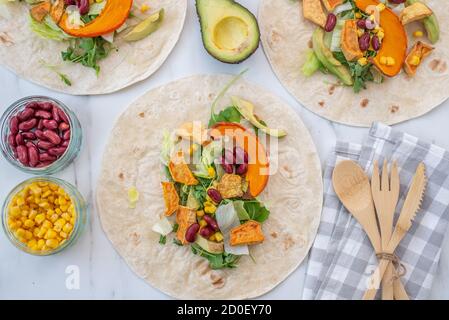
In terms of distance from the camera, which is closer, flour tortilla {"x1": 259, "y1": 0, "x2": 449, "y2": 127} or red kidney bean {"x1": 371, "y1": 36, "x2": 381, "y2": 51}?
red kidney bean {"x1": 371, "y1": 36, "x2": 381, "y2": 51}

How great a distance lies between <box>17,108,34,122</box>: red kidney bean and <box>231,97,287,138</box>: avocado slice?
3.42ft

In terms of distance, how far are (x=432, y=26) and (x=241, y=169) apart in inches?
49.4

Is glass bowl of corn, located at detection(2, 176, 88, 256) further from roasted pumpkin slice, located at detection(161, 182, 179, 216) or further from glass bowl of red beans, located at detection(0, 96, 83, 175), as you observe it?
roasted pumpkin slice, located at detection(161, 182, 179, 216)

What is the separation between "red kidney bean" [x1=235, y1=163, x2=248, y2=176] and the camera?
2809 mm

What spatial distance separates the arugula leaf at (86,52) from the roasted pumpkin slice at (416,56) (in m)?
1.57

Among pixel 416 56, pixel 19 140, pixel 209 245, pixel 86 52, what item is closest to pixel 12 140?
pixel 19 140

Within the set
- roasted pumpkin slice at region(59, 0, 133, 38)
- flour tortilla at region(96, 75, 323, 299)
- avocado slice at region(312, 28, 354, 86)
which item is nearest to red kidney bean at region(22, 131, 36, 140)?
flour tortilla at region(96, 75, 323, 299)

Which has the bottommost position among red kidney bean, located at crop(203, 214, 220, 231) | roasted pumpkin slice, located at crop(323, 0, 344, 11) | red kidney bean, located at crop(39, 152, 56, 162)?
red kidney bean, located at crop(203, 214, 220, 231)

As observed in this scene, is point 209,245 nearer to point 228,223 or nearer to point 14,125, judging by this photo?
point 228,223

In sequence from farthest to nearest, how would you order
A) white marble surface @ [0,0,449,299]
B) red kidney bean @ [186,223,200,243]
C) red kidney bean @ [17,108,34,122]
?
white marble surface @ [0,0,449,299] < red kidney bean @ [17,108,34,122] < red kidney bean @ [186,223,200,243]

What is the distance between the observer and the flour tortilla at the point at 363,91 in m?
2.97

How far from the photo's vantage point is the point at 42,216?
2.86 metres

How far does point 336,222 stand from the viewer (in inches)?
117
